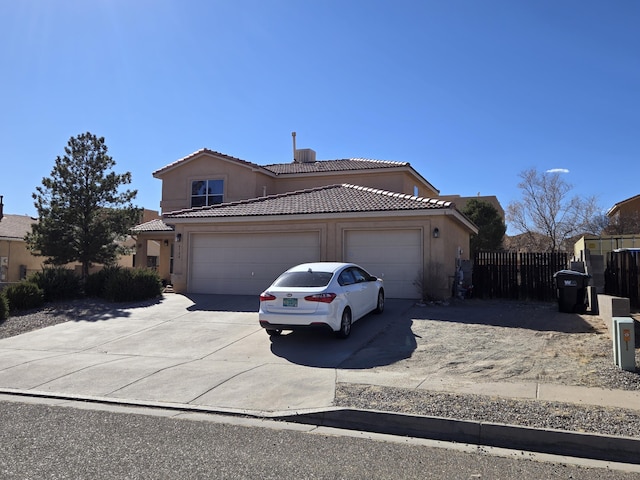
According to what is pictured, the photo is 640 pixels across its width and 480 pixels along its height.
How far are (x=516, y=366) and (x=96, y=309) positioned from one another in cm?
1243

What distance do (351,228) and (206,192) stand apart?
11.0 metres

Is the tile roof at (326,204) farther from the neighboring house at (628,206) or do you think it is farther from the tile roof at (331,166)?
the neighboring house at (628,206)

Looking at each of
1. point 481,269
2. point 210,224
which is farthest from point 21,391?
point 481,269

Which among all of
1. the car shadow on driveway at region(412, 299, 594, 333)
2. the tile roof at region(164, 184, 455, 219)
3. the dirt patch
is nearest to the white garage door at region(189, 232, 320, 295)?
the tile roof at region(164, 184, 455, 219)

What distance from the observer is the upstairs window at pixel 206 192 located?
24597 millimetres

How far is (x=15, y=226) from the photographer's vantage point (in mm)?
31000

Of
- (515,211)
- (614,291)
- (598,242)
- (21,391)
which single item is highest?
(515,211)

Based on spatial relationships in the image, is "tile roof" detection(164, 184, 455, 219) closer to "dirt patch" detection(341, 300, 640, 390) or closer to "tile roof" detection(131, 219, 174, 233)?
"dirt patch" detection(341, 300, 640, 390)

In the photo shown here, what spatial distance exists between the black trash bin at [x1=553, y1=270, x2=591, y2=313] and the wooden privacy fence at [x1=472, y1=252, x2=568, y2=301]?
3139 millimetres

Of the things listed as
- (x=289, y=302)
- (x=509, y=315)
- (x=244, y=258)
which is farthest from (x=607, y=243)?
(x=289, y=302)

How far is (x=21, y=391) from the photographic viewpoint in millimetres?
7848

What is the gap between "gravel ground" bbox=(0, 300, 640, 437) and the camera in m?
5.71

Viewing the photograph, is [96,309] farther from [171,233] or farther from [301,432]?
[301,432]

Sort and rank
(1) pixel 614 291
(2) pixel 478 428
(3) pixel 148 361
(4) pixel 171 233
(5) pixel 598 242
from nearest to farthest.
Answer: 1. (2) pixel 478 428
2. (3) pixel 148 361
3. (1) pixel 614 291
4. (5) pixel 598 242
5. (4) pixel 171 233
